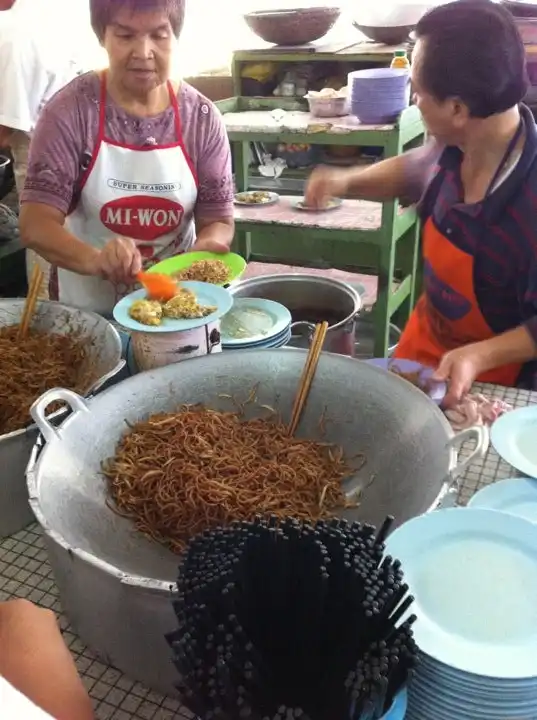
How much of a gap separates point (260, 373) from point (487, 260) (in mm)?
765

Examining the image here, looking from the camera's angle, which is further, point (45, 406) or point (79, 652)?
point (45, 406)

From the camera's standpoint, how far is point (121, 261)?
4.71 feet

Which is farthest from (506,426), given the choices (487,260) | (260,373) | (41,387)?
(41,387)

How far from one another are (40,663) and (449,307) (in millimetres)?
1391

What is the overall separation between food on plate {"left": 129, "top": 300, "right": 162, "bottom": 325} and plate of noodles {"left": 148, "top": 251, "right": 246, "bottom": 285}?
25 centimetres

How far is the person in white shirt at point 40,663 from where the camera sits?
27.5 inches

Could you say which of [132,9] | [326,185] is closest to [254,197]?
[326,185]

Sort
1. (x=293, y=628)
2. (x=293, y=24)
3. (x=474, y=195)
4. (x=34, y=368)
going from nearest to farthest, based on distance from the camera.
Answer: (x=293, y=628) → (x=34, y=368) → (x=474, y=195) → (x=293, y=24)

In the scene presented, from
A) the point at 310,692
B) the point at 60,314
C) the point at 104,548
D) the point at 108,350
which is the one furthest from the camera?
the point at 60,314

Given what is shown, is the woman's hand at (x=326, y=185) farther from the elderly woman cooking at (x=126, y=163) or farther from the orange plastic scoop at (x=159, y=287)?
the orange plastic scoop at (x=159, y=287)

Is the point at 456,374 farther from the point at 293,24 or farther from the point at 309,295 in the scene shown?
the point at 293,24

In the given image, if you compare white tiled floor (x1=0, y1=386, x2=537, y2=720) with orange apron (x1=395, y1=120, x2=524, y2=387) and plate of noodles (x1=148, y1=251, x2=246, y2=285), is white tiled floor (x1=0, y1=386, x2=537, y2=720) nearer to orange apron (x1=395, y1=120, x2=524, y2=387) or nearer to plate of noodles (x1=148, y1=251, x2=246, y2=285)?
orange apron (x1=395, y1=120, x2=524, y2=387)

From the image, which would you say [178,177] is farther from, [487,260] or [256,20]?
[256,20]

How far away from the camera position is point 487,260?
5.48ft
